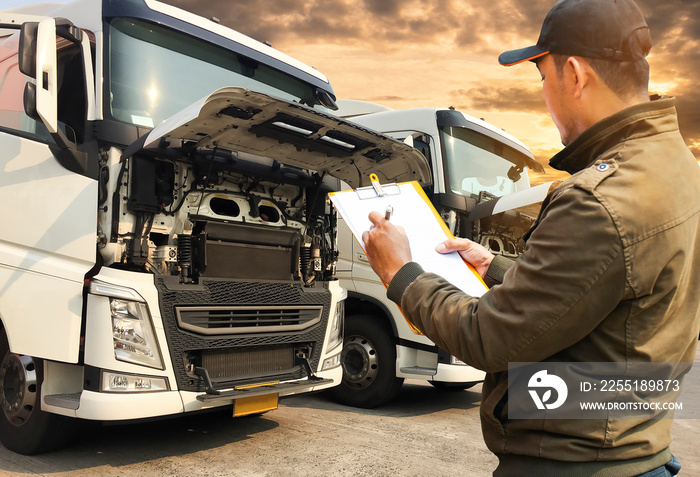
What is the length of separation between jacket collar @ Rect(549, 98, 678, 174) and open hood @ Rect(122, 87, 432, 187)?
2700 millimetres

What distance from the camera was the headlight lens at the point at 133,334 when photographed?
383cm

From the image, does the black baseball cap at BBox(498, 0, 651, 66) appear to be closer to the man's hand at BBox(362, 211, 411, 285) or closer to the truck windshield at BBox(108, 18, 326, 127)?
the man's hand at BBox(362, 211, 411, 285)

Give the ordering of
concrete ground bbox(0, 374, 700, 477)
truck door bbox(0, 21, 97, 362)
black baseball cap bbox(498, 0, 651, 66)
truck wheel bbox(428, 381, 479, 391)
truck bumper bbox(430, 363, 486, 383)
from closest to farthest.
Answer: black baseball cap bbox(498, 0, 651, 66), truck door bbox(0, 21, 97, 362), concrete ground bbox(0, 374, 700, 477), truck bumper bbox(430, 363, 486, 383), truck wheel bbox(428, 381, 479, 391)

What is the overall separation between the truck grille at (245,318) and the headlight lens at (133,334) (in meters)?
0.24

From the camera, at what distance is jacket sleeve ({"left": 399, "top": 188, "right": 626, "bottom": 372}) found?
3.74 feet

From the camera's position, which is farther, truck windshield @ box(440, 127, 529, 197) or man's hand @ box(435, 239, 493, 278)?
truck windshield @ box(440, 127, 529, 197)

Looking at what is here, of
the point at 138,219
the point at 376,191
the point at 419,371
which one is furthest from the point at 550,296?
the point at 419,371

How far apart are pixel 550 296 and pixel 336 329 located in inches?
172

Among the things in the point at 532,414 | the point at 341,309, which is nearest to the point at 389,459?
the point at 341,309

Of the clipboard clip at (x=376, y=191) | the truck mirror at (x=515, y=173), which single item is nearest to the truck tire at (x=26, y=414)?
the clipboard clip at (x=376, y=191)

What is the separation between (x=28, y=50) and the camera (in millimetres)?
3684

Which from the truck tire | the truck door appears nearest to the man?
the truck door

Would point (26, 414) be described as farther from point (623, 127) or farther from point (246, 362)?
point (623, 127)

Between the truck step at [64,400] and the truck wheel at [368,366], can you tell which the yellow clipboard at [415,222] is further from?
the truck wheel at [368,366]
